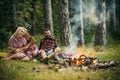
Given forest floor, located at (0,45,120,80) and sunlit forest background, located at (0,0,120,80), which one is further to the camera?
sunlit forest background, located at (0,0,120,80)

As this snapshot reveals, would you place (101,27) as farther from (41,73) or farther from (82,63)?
(41,73)

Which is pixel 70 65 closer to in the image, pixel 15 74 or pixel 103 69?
pixel 103 69

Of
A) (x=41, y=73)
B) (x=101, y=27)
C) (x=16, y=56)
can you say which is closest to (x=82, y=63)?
(x=41, y=73)

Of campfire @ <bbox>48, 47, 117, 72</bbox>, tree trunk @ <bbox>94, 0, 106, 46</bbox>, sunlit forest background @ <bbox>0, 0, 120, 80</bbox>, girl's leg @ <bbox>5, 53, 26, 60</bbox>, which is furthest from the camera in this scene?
tree trunk @ <bbox>94, 0, 106, 46</bbox>

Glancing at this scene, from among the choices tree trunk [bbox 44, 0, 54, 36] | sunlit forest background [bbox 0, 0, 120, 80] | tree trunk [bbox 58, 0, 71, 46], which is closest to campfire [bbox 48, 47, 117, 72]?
sunlit forest background [bbox 0, 0, 120, 80]

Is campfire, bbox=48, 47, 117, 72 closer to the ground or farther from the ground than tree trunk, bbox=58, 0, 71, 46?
closer to the ground

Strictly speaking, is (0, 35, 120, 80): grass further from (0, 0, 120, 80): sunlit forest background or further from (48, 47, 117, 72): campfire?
(48, 47, 117, 72): campfire

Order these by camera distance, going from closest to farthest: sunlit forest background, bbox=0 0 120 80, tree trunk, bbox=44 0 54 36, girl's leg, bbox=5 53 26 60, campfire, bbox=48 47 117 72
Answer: sunlit forest background, bbox=0 0 120 80
campfire, bbox=48 47 117 72
girl's leg, bbox=5 53 26 60
tree trunk, bbox=44 0 54 36

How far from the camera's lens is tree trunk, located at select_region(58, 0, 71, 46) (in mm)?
15014

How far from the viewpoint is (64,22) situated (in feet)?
49.6

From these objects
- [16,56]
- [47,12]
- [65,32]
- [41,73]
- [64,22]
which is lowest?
[41,73]

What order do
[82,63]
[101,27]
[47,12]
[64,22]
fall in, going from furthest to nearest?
[47,12] < [101,27] < [64,22] < [82,63]

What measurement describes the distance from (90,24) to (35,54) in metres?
13.1

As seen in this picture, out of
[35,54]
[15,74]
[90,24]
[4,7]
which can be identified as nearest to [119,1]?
[90,24]
